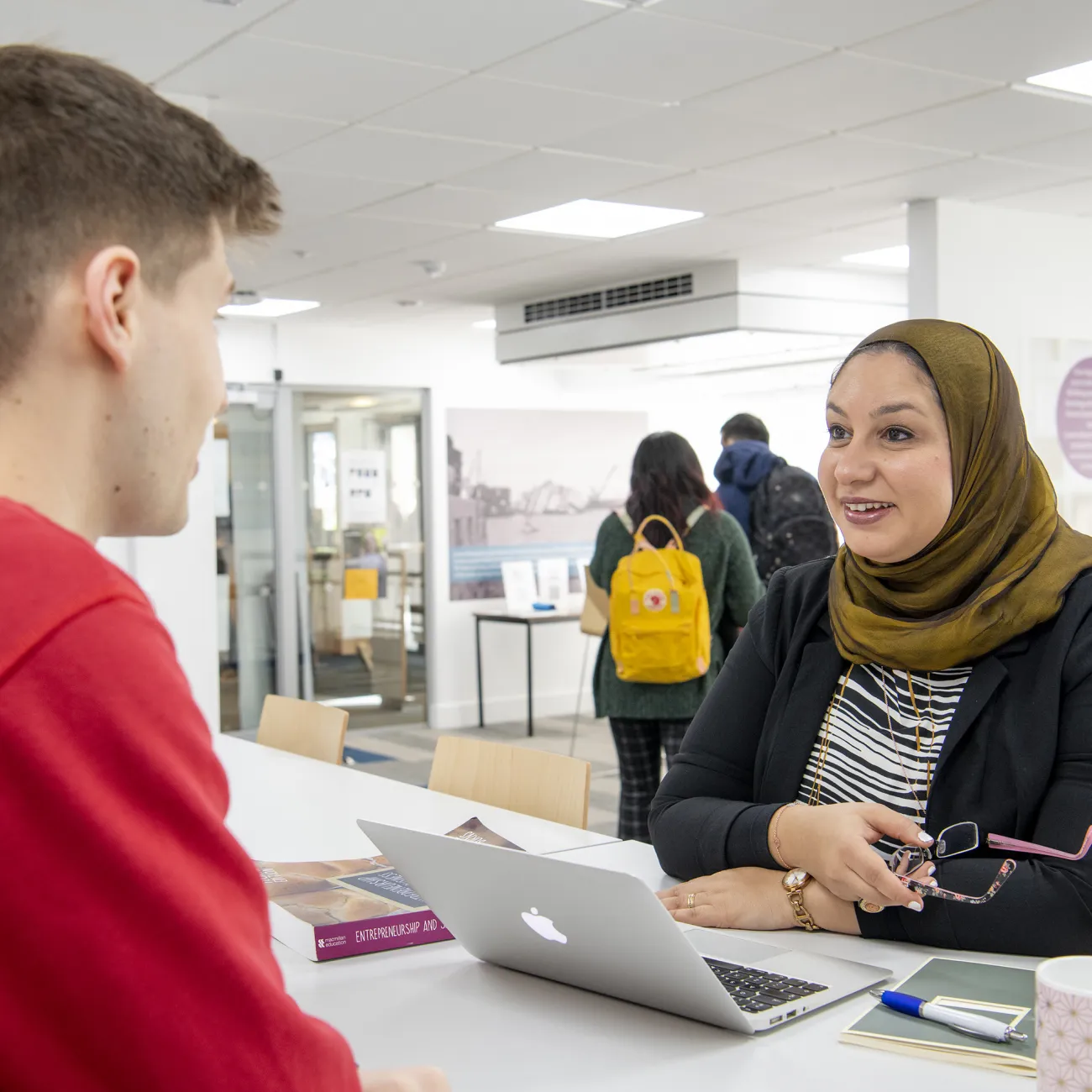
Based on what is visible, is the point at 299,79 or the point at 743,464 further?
the point at 743,464

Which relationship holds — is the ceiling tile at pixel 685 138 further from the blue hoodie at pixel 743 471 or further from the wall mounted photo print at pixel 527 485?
the wall mounted photo print at pixel 527 485

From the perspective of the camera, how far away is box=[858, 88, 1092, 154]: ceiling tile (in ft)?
13.3

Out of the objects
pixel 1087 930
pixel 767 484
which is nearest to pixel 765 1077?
pixel 1087 930

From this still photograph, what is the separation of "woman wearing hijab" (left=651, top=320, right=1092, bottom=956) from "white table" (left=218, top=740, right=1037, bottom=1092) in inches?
2.9

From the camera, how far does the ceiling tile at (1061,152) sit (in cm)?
454

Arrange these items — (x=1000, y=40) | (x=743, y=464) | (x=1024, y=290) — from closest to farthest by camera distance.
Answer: (x=1000, y=40) < (x=743, y=464) < (x=1024, y=290)

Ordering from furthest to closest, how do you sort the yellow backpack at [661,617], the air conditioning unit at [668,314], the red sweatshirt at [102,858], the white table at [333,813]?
the air conditioning unit at [668,314]
the yellow backpack at [661,617]
the white table at [333,813]
the red sweatshirt at [102,858]

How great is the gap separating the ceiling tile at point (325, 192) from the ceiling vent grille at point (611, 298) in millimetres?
2127

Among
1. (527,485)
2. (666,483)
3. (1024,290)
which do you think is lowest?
(666,483)

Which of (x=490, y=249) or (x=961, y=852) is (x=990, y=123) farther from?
(x=961, y=852)

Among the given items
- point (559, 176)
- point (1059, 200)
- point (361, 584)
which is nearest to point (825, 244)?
point (1059, 200)

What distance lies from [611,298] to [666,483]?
321 cm

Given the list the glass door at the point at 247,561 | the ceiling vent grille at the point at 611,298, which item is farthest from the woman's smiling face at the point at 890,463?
the glass door at the point at 247,561

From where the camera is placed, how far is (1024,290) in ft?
18.6
